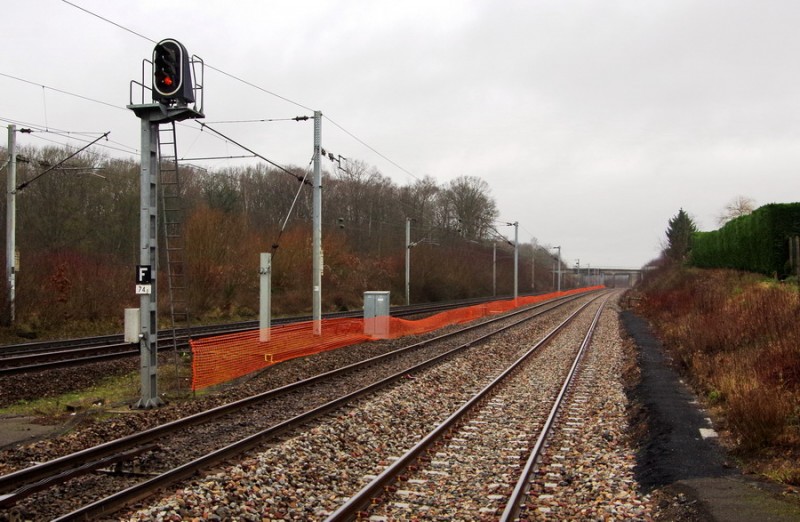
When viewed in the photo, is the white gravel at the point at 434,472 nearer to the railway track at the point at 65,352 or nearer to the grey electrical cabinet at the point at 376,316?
the railway track at the point at 65,352

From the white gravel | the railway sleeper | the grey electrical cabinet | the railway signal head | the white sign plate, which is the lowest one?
the white gravel

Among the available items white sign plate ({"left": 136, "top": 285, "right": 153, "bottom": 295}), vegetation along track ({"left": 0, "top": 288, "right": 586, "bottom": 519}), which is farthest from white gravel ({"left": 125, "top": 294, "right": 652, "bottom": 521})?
white sign plate ({"left": 136, "top": 285, "right": 153, "bottom": 295})

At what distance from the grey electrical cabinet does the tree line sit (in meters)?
4.02

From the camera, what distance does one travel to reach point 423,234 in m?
58.6

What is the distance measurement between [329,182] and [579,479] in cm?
4897

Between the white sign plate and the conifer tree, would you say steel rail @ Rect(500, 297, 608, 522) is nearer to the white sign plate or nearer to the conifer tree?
the white sign plate

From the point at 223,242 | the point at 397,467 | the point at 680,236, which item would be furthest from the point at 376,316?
the point at 680,236

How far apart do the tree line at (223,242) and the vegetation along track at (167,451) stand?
543 centimetres

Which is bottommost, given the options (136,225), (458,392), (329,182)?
(458,392)

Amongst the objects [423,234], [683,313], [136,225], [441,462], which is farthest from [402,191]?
[441,462]

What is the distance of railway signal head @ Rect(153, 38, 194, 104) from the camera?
1090 cm

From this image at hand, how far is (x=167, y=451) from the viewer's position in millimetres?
7957

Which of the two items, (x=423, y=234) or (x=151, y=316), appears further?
(x=423, y=234)

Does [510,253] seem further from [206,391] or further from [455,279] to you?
[206,391]
